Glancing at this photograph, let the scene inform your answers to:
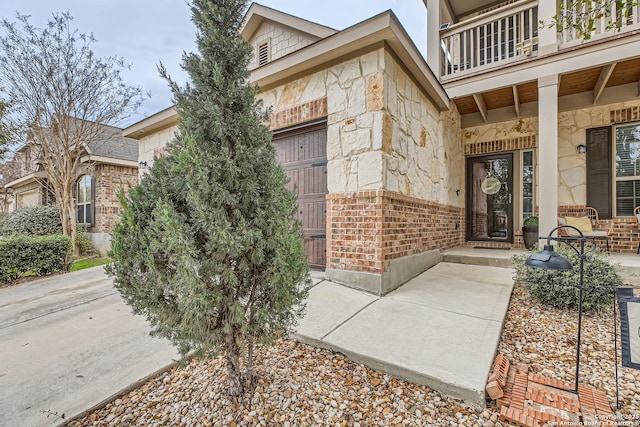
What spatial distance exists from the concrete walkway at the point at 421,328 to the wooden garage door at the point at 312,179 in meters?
0.66

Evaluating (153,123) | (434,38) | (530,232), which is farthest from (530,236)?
(153,123)

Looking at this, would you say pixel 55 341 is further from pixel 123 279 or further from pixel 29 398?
pixel 123 279

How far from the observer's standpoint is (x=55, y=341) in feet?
8.25

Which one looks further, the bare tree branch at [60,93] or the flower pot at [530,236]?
the bare tree branch at [60,93]

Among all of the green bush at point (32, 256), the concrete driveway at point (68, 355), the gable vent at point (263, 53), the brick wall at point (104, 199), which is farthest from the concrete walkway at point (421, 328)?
the brick wall at point (104, 199)

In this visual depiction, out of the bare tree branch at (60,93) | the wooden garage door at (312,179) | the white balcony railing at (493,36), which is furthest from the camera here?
the bare tree branch at (60,93)

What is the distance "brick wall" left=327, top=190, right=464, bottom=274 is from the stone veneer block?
6 cm

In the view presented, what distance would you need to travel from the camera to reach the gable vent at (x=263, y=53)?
19.5ft

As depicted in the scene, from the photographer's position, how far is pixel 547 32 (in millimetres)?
4465

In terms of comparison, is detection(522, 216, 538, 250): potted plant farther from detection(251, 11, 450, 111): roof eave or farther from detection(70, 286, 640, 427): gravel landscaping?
detection(70, 286, 640, 427): gravel landscaping

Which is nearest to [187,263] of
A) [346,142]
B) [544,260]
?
[544,260]

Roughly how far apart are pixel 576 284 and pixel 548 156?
2262 mm

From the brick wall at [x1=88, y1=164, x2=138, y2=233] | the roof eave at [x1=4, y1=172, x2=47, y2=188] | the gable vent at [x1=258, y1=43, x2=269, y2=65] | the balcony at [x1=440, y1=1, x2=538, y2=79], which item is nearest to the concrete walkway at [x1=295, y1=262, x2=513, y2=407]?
the balcony at [x1=440, y1=1, x2=538, y2=79]

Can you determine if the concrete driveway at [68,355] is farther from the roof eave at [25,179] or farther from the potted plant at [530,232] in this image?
the roof eave at [25,179]
